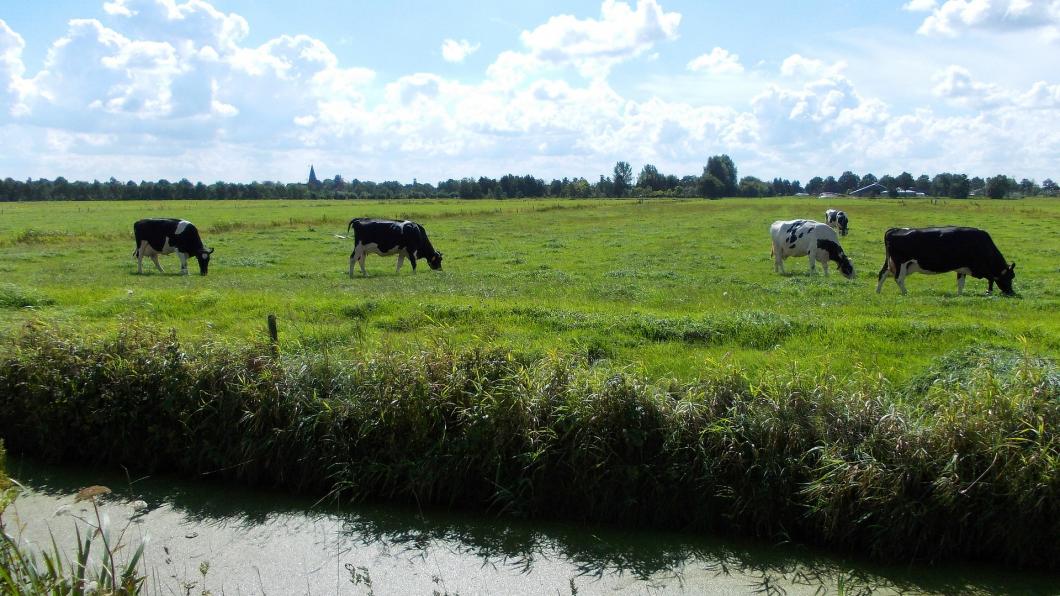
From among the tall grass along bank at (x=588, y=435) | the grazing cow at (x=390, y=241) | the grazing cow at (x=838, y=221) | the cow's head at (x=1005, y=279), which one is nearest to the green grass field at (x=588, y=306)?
the cow's head at (x=1005, y=279)

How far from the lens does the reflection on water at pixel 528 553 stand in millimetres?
6395

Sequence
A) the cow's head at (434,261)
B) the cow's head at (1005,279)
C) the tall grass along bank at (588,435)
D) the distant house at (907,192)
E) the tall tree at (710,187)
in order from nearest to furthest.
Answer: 1. the tall grass along bank at (588,435)
2. the cow's head at (1005,279)
3. the cow's head at (434,261)
4. the tall tree at (710,187)
5. the distant house at (907,192)

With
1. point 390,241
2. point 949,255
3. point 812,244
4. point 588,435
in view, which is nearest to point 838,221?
point 812,244

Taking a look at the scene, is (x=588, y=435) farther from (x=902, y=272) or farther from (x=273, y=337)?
(x=902, y=272)

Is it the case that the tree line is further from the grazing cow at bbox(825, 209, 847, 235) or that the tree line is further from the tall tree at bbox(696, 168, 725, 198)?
the grazing cow at bbox(825, 209, 847, 235)

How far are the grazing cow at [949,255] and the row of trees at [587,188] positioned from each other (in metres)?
100

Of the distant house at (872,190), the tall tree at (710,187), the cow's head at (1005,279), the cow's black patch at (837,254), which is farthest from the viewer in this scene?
the distant house at (872,190)

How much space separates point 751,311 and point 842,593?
638 centimetres

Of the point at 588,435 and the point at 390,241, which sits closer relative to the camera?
the point at 588,435

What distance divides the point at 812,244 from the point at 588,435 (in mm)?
17263

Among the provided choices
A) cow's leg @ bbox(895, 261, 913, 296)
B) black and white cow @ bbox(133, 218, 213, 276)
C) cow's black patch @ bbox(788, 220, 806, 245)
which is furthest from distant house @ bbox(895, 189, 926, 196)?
black and white cow @ bbox(133, 218, 213, 276)

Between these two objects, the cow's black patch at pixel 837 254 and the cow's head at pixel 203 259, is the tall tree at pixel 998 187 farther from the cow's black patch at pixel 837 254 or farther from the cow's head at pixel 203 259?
the cow's head at pixel 203 259

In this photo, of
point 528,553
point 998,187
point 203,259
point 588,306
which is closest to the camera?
point 528,553

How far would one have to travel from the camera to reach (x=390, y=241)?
2367 centimetres
